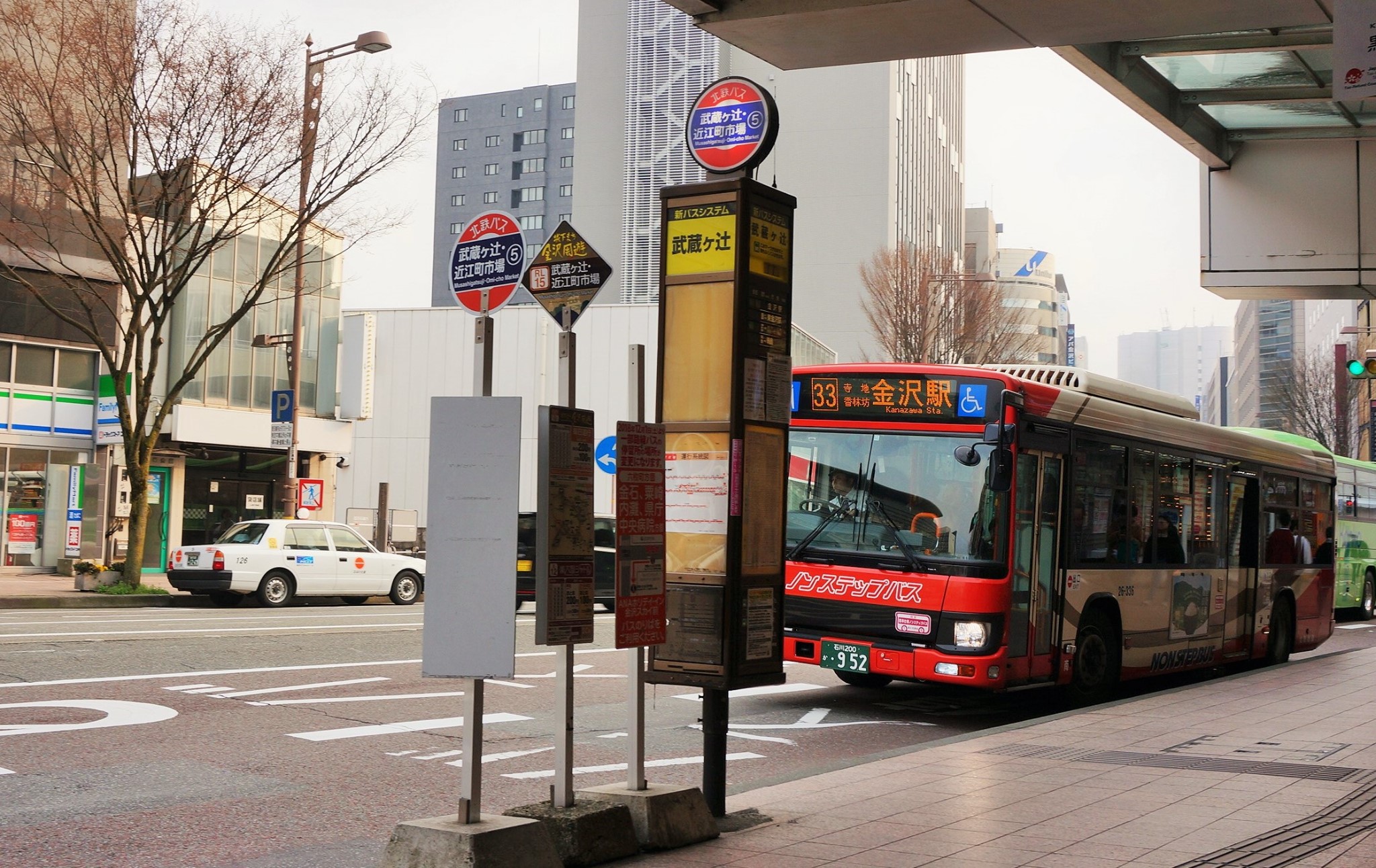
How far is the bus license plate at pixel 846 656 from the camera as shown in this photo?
11.0 meters

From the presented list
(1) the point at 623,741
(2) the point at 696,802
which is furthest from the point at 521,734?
(2) the point at 696,802

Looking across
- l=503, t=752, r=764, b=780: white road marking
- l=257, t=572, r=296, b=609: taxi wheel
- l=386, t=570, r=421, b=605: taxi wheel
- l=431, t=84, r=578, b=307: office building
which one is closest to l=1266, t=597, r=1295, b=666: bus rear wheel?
l=503, t=752, r=764, b=780: white road marking

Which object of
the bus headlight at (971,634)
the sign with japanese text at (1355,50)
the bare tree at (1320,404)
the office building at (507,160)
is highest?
the office building at (507,160)

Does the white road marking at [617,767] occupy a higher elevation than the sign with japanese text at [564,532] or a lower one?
lower

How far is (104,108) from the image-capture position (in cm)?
2195

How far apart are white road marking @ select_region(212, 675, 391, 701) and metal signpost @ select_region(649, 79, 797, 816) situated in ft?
18.7

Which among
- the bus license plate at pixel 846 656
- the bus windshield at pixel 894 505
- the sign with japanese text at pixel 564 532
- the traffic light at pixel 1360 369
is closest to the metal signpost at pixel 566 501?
the sign with japanese text at pixel 564 532

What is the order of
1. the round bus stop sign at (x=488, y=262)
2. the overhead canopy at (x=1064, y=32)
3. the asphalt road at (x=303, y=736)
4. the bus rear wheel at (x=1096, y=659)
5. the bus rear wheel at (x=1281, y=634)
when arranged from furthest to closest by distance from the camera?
1. the bus rear wheel at (x=1281, y=634)
2. the bus rear wheel at (x=1096, y=659)
3. the overhead canopy at (x=1064, y=32)
4. the asphalt road at (x=303, y=736)
5. the round bus stop sign at (x=488, y=262)

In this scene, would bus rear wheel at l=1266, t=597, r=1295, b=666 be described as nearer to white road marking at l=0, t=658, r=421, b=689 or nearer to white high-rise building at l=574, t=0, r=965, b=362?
white road marking at l=0, t=658, r=421, b=689

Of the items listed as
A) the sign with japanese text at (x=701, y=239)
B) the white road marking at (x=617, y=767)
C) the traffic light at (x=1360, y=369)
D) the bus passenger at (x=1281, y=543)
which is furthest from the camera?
the traffic light at (x=1360, y=369)

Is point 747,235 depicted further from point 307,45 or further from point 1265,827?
Answer: point 307,45

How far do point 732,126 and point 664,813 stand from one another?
Answer: 10.9 feet

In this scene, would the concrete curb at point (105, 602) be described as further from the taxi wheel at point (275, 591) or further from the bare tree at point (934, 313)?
the bare tree at point (934, 313)

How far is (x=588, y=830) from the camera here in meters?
5.59
